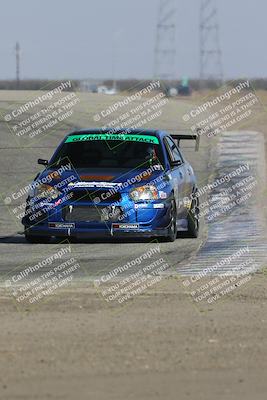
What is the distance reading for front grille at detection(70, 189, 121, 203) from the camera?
45.4 feet

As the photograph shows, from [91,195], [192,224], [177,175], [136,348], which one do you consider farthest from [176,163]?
[136,348]

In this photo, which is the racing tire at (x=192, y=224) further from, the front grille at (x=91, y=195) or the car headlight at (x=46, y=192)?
the car headlight at (x=46, y=192)

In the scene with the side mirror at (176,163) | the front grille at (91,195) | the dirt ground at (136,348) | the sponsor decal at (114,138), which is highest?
the dirt ground at (136,348)

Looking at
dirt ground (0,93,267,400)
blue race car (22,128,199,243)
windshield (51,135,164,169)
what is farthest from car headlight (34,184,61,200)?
dirt ground (0,93,267,400)

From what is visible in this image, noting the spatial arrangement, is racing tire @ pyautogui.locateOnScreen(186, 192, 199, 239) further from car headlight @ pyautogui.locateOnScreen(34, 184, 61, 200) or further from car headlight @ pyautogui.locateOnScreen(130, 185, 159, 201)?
car headlight @ pyautogui.locateOnScreen(34, 184, 61, 200)

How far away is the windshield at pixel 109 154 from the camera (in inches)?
575

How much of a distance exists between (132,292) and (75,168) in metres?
5.43

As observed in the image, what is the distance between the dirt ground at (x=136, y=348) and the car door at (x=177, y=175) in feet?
18.8

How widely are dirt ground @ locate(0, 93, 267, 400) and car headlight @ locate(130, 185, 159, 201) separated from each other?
4.98 meters

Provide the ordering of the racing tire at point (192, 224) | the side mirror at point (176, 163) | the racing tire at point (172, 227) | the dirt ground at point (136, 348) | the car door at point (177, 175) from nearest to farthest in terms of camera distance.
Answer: the dirt ground at point (136, 348), the racing tire at point (172, 227), the car door at point (177, 175), the side mirror at point (176, 163), the racing tire at point (192, 224)

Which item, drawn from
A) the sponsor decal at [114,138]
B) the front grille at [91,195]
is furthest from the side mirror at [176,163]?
the front grille at [91,195]

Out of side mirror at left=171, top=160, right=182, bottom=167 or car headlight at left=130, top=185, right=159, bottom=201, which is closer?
car headlight at left=130, top=185, right=159, bottom=201

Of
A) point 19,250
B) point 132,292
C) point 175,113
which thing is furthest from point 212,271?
point 175,113

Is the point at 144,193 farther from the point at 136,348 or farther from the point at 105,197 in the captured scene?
the point at 136,348
